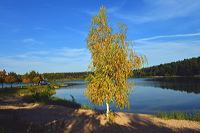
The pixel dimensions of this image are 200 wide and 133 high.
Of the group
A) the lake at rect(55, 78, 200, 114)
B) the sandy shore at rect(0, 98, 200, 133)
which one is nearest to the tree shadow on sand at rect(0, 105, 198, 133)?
the sandy shore at rect(0, 98, 200, 133)

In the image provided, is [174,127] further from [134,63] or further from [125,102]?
[134,63]

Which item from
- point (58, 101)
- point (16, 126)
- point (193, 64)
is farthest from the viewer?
point (193, 64)

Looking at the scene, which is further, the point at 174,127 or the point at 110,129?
the point at 174,127

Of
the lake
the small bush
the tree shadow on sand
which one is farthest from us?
the small bush

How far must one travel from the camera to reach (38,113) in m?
28.4

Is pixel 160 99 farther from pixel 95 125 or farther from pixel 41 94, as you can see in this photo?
pixel 95 125

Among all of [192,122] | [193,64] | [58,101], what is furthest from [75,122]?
[193,64]

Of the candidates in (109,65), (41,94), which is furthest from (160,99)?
(109,65)

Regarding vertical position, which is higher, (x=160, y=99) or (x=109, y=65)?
(x=109, y=65)

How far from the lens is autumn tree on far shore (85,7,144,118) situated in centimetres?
2378

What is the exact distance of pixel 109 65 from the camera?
23.8 m

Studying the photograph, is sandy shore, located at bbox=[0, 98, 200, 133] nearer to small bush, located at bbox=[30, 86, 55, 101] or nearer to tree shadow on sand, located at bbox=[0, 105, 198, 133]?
tree shadow on sand, located at bbox=[0, 105, 198, 133]

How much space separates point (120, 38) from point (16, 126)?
35.4ft

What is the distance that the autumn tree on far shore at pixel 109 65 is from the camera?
23.8 m
